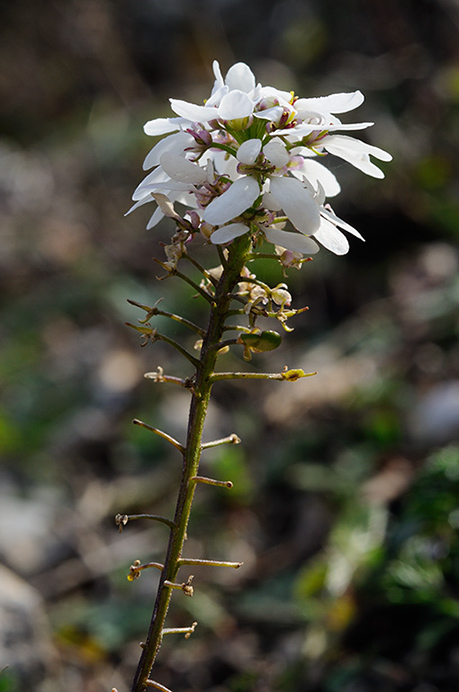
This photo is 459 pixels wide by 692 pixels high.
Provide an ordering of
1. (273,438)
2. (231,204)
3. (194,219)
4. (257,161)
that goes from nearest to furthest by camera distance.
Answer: (231,204)
(257,161)
(194,219)
(273,438)

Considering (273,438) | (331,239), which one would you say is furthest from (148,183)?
(273,438)

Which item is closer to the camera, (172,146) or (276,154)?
(276,154)

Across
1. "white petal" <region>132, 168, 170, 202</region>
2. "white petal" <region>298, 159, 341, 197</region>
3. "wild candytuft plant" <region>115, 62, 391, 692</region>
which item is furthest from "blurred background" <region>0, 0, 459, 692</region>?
"white petal" <region>132, 168, 170, 202</region>

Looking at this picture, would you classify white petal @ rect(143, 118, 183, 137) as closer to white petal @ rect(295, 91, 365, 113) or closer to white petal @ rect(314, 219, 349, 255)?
white petal @ rect(295, 91, 365, 113)

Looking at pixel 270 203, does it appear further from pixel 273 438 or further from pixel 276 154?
pixel 273 438

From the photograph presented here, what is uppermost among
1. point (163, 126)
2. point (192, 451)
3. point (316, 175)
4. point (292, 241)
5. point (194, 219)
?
point (163, 126)

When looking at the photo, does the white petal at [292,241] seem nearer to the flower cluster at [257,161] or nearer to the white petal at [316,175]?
the flower cluster at [257,161]

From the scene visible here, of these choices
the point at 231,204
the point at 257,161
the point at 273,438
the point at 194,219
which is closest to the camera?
the point at 231,204

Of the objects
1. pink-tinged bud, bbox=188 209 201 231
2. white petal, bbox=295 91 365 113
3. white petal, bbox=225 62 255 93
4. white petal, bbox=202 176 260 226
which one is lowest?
white petal, bbox=202 176 260 226
